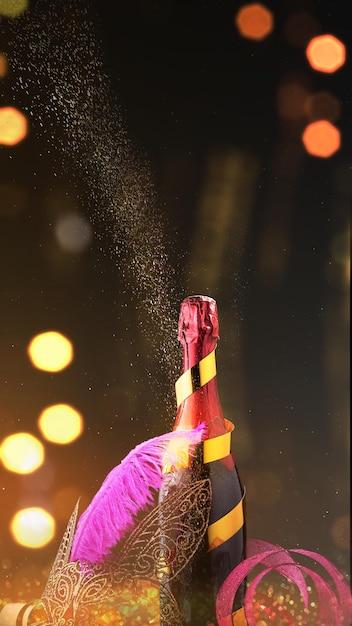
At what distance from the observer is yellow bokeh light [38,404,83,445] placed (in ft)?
2.55

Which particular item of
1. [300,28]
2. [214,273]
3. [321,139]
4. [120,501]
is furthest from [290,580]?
[300,28]

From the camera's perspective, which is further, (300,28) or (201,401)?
(300,28)

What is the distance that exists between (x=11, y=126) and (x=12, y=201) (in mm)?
71

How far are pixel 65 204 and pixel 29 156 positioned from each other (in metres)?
0.06

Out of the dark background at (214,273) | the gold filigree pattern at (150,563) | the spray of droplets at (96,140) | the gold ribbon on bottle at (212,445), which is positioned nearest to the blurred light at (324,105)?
the dark background at (214,273)

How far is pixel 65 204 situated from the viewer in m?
0.78

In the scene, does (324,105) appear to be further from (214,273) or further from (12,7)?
(12,7)

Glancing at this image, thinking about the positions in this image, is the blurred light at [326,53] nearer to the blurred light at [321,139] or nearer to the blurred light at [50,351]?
the blurred light at [321,139]

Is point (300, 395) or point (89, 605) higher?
point (300, 395)

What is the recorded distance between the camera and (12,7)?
779 millimetres

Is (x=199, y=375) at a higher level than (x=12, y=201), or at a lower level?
lower

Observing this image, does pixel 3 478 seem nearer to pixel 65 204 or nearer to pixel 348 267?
pixel 65 204

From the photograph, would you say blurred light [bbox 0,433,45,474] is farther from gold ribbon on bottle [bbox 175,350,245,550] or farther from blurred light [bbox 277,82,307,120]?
blurred light [bbox 277,82,307,120]

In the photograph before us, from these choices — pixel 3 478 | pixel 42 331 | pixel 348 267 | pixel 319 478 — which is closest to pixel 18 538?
pixel 3 478
